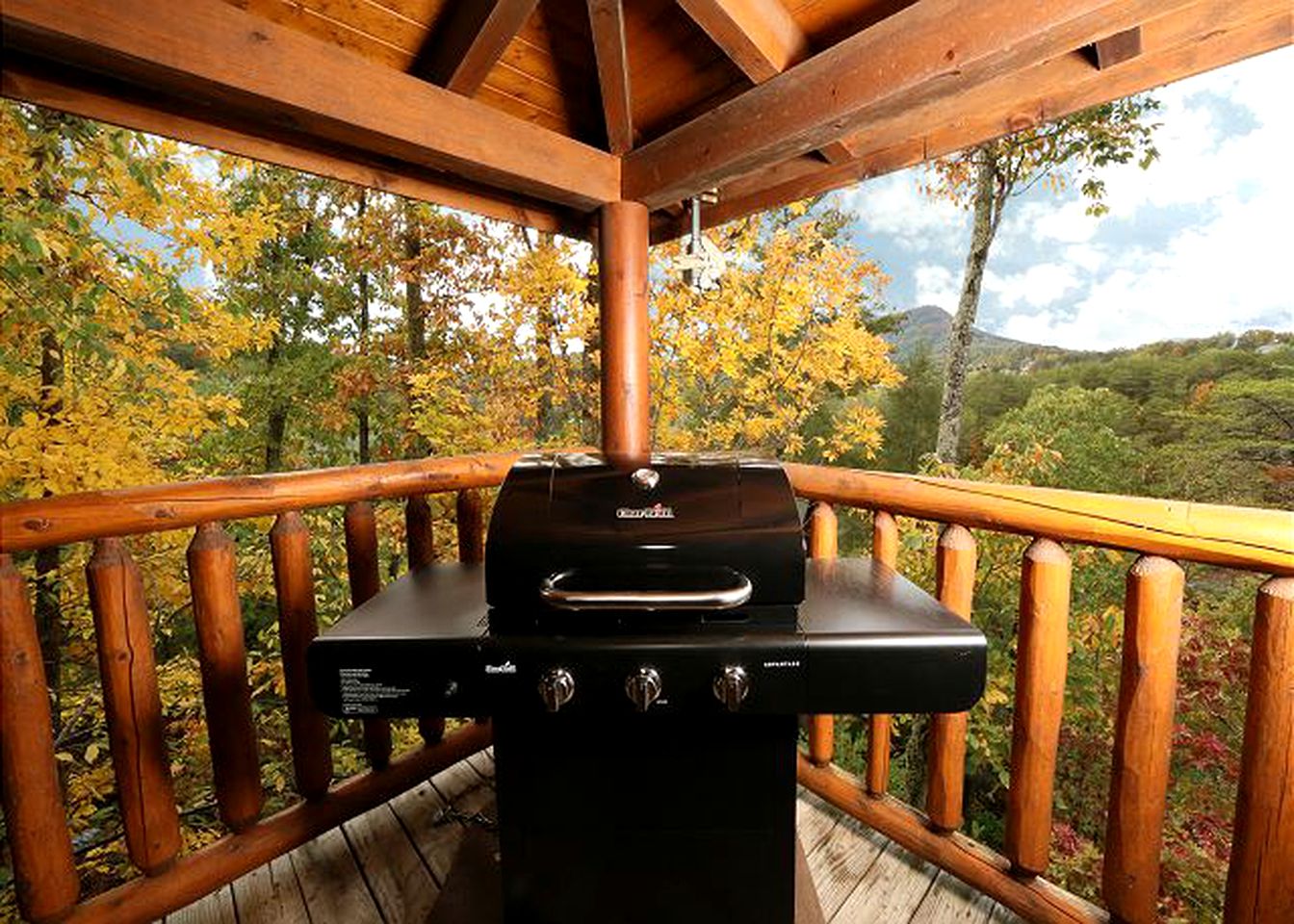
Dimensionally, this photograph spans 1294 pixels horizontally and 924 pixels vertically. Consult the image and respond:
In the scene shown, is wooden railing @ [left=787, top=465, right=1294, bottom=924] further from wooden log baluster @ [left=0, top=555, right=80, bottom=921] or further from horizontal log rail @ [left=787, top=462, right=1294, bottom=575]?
wooden log baluster @ [left=0, top=555, right=80, bottom=921]

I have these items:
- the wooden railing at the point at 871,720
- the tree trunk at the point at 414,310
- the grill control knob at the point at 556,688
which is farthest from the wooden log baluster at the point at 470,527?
the tree trunk at the point at 414,310

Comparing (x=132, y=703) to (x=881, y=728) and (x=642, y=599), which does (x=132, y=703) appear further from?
(x=881, y=728)

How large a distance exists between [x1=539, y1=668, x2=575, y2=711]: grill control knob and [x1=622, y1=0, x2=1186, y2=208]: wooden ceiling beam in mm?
1544

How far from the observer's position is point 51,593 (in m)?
4.13

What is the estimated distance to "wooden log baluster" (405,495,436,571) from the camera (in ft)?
6.14

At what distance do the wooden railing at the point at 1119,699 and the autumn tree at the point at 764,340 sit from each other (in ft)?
14.2

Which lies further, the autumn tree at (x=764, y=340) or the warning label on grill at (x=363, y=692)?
the autumn tree at (x=764, y=340)

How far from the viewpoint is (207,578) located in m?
1.42

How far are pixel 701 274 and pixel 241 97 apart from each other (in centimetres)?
136

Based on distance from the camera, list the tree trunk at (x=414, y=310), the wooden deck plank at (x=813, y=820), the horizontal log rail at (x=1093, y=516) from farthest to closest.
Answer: the tree trunk at (x=414, y=310) < the wooden deck plank at (x=813, y=820) < the horizontal log rail at (x=1093, y=516)

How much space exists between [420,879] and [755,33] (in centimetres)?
244

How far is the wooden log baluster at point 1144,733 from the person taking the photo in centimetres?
116

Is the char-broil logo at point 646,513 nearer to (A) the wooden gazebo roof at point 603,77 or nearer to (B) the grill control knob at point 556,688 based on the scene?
(B) the grill control knob at point 556,688

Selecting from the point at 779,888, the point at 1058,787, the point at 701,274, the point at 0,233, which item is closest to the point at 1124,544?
the point at 779,888
